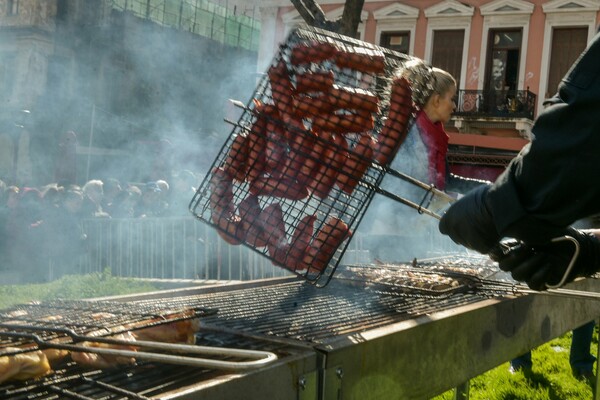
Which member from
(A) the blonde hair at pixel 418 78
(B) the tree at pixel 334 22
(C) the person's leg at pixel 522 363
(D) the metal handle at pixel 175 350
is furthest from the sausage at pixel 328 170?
(B) the tree at pixel 334 22

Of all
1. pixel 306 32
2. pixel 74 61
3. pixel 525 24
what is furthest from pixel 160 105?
pixel 306 32

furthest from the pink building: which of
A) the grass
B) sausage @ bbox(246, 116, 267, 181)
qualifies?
sausage @ bbox(246, 116, 267, 181)

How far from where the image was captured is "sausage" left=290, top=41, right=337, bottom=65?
305cm

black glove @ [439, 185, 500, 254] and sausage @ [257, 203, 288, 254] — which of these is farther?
sausage @ [257, 203, 288, 254]

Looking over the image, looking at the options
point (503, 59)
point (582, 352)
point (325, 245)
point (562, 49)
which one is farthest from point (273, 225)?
point (503, 59)

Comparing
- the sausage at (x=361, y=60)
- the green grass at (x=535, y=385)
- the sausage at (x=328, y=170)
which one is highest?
the sausage at (x=361, y=60)

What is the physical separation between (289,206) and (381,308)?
62cm

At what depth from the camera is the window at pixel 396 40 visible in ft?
80.7

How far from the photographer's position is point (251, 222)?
299cm

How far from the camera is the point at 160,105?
27.9m

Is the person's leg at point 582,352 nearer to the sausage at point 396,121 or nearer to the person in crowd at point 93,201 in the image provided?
the sausage at point 396,121

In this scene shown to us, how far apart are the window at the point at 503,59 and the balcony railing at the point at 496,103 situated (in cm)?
62

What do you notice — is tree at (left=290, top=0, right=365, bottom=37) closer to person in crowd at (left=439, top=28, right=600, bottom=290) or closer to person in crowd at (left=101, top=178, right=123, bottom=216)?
person in crowd at (left=101, top=178, right=123, bottom=216)

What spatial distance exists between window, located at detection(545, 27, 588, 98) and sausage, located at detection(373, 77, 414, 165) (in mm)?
20581
